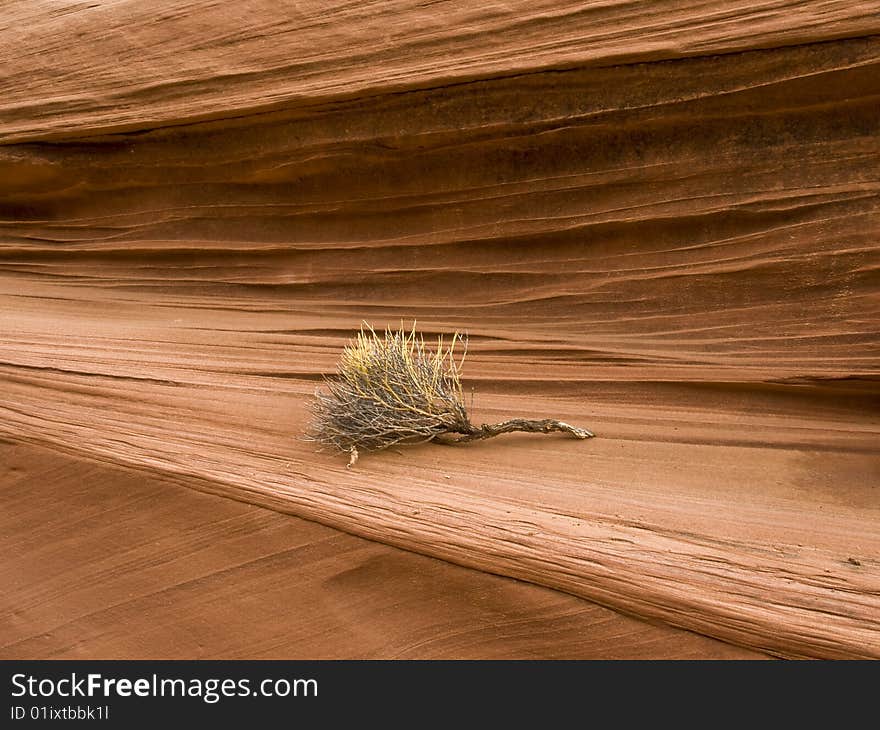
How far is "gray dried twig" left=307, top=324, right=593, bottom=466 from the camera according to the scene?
370 cm

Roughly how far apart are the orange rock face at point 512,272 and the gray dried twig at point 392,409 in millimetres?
98

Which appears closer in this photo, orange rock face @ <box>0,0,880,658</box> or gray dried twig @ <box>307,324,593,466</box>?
orange rock face @ <box>0,0,880,658</box>

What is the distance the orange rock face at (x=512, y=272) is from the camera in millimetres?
3096

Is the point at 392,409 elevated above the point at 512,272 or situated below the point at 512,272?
below

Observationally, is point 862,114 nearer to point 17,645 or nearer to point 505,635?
point 505,635

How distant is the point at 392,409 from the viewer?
3740mm

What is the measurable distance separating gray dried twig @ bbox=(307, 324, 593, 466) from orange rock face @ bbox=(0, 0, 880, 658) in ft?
0.32

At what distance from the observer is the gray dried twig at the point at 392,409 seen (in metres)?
3.70

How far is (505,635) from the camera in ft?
9.34

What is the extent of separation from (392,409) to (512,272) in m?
1.56

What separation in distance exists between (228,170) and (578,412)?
2.89m

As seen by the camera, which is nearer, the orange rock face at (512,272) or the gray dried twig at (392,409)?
the orange rock face at (512,272)

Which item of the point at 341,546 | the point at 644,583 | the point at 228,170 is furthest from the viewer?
the point at 228,170


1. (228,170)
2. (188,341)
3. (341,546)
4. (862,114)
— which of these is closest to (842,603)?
(341,546)
